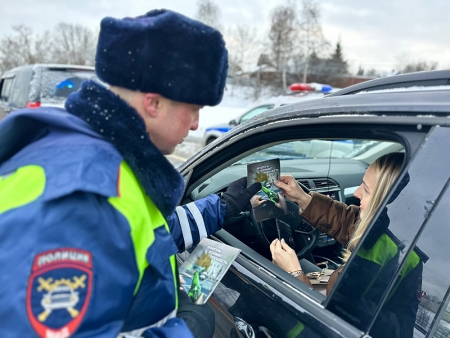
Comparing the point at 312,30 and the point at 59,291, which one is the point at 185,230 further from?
the point at 312,30

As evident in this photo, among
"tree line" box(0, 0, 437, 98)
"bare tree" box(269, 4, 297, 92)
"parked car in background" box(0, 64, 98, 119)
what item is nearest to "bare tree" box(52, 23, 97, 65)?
"tree line" box(0, 0, 437, 98)

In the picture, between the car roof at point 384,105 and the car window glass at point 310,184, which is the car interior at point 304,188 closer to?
the car window glass at point 310,184

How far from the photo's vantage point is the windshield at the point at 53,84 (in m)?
6.41

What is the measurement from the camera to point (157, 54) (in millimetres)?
946

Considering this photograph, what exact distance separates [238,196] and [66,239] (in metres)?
1.07

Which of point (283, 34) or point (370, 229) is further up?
point (283, 34)

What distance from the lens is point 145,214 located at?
0.87 meters

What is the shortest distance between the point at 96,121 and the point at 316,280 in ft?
3.85

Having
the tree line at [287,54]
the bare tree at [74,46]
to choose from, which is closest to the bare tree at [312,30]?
the tree line at [287,54]

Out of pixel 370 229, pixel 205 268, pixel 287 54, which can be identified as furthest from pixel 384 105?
pixel 287 54

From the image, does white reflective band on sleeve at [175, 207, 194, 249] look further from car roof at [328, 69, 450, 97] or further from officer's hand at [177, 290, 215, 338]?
car roof at [328, 69, 450, 97]

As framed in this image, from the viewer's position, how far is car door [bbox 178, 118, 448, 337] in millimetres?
1014

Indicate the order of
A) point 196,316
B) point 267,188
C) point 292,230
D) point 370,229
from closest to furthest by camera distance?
1. point 370,229
2. point 196,316
3. point 267,188
4. point 292,230

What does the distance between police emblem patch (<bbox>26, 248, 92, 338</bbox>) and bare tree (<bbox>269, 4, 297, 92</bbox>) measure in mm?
34117
